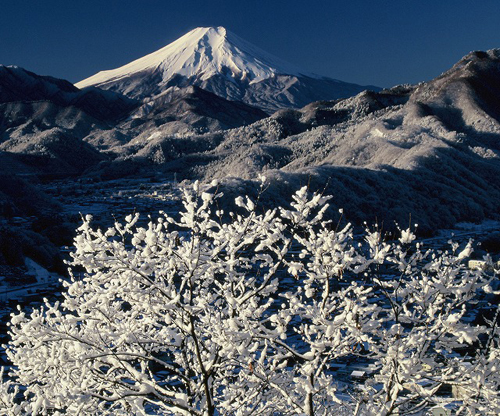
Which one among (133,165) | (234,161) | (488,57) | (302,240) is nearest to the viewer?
(302,240)

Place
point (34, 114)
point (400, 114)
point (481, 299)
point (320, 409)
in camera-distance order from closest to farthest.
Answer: point (320, 409) → point (481, 299) → point (400, 114) → point (34, 114)

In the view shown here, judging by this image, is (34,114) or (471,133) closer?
(471,133)

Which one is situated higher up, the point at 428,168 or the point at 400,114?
the point at 400,114

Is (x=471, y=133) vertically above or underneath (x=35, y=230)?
above

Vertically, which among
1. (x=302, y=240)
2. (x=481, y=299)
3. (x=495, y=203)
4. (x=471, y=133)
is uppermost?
(x=471, y=133)

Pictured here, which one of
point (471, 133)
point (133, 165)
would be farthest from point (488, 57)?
point (133, 165)

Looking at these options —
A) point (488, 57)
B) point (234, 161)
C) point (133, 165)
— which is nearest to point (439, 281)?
point (234, 161)

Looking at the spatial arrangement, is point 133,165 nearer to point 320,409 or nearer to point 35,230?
point 35,230

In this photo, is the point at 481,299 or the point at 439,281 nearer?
the point at 439,281

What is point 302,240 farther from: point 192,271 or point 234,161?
point 234,161
